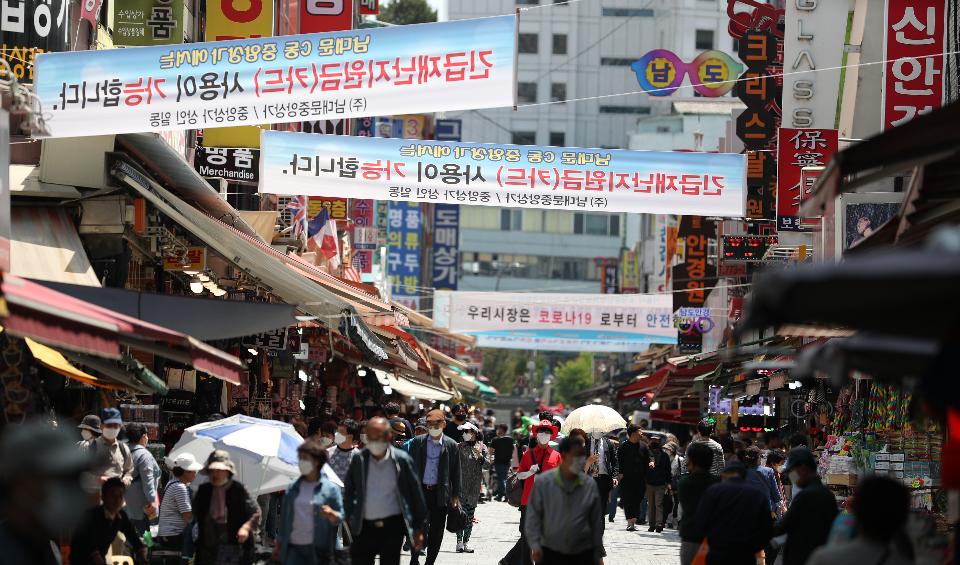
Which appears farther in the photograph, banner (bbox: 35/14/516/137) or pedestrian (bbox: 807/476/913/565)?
banner (bbox: 35/14/516/137)

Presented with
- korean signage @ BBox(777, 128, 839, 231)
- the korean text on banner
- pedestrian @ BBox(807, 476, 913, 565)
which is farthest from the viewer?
korean signage @ BBox(777, 128, 839, 231)

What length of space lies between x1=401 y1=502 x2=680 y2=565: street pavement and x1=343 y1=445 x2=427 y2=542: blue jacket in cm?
538

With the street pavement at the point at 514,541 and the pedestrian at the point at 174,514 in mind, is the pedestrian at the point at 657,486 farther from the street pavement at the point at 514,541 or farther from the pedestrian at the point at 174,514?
the pedestrian at the point at 174,514

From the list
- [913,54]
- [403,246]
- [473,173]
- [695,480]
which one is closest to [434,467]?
[473,173]

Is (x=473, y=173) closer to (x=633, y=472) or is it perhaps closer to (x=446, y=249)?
(x=633, y=472)

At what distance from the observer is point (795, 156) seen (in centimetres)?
2200

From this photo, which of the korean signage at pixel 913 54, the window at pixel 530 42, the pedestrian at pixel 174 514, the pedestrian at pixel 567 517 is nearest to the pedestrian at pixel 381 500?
the pedestrian at pixel 174 514

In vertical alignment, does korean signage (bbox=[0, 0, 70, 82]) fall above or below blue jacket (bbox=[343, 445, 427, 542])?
above

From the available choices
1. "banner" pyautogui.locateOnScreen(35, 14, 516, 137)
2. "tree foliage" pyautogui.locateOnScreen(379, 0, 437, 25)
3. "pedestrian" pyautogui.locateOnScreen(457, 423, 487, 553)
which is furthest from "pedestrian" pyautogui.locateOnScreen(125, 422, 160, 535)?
"tree foliage" pyautogui.locateOnScreen(379, 0, 437, 25)

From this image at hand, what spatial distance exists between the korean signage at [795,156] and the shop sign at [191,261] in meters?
8.56

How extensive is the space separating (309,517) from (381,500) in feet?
4.37

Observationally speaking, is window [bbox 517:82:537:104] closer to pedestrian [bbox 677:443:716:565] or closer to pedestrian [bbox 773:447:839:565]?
pedestrian [bbox 677:443:716:565]

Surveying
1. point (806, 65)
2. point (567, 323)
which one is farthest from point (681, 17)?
point (806, 65)

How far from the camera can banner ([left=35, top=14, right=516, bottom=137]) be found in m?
13.5
